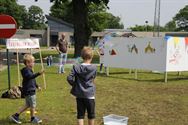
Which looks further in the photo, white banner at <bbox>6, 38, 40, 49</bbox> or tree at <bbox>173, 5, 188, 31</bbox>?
tree at <bbox>173, 5, 188, 31</bbox>

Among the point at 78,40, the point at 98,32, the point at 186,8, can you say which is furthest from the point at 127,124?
the point at 186,8

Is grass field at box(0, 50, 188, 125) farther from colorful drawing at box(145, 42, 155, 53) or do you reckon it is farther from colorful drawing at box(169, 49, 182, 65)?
colorful drawing at box(145, 42, 155, 53)

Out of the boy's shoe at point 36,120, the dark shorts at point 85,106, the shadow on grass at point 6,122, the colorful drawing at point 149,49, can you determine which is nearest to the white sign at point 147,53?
the colorful drawing at point 149,49

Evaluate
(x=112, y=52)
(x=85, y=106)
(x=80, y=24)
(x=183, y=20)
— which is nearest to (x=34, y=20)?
(x=183, y=20)

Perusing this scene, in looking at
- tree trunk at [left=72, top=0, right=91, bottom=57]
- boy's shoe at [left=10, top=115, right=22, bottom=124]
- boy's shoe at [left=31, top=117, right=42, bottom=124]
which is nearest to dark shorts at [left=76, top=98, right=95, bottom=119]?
boy's shoe at [left=31, top=117, right=42, bottom=124]

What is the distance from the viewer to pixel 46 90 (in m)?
14.3

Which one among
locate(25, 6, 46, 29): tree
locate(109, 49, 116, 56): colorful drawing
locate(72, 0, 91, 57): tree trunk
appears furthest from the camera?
locate(25, 6, 46, 29): tree

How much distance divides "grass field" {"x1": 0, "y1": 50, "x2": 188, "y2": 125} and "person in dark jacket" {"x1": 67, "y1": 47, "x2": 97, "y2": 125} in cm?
146

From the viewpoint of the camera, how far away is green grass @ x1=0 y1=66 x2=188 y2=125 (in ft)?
32.3

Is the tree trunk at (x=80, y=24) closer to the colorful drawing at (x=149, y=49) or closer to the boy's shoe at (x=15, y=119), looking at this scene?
the colorful drawing at (x=149, y=49)

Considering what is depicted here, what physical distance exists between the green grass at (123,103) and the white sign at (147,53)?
1.45m

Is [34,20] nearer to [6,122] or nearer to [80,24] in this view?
[80,24]

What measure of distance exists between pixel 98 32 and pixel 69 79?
10603cm

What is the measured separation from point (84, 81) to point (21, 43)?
250 inches
